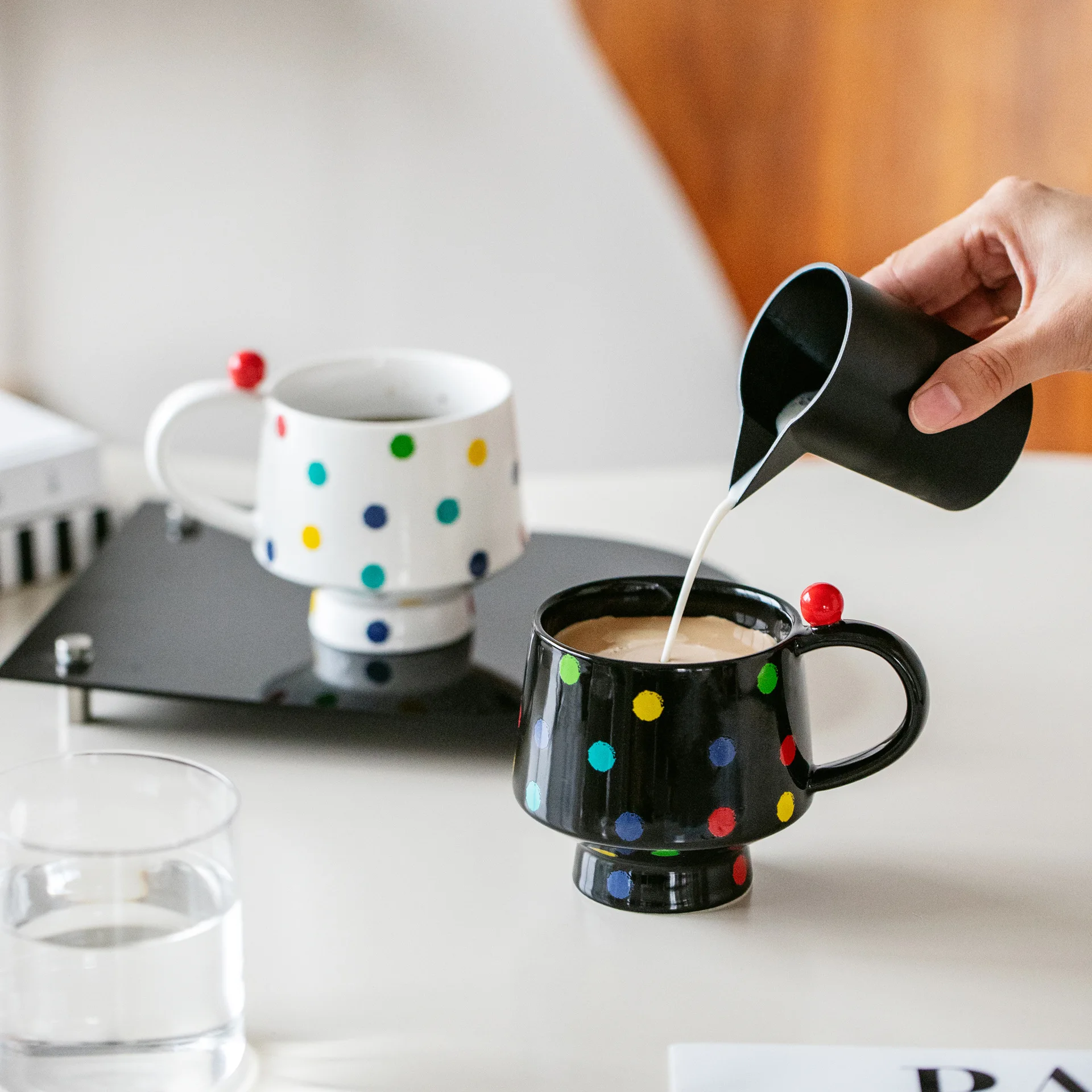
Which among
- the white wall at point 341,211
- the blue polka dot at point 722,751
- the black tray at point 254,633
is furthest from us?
the white wall at point 341,211

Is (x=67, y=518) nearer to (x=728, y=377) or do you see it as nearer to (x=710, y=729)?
(x=710, y=729)

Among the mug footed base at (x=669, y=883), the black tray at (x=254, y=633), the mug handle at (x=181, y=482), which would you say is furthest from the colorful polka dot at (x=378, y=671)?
the mug footed base at (x=669, y=883)

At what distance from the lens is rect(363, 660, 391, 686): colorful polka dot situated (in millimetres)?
831

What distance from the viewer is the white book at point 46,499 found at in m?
1.02

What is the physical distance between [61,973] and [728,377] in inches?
71.4

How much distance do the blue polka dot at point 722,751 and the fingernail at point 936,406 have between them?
0.17 m

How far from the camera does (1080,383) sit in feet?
6.89

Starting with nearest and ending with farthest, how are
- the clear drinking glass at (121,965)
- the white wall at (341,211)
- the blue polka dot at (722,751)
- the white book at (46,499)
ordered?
the clear drinking glass at (121,965) < the blue polka dot at (722,751) < the white book at (46,499) < the white wall at (341,211)

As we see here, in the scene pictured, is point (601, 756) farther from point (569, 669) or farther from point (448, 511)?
point (448, 511)

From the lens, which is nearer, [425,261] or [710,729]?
[710,729]

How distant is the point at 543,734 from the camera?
0.61 meters

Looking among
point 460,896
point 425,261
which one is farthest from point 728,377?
point 460,896

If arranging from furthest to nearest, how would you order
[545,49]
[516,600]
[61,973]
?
[545,49]
[516,600]
[61,973]

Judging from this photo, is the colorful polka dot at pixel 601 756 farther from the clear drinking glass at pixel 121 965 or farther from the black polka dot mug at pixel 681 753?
the clear drinking glass at pixel 121 965
